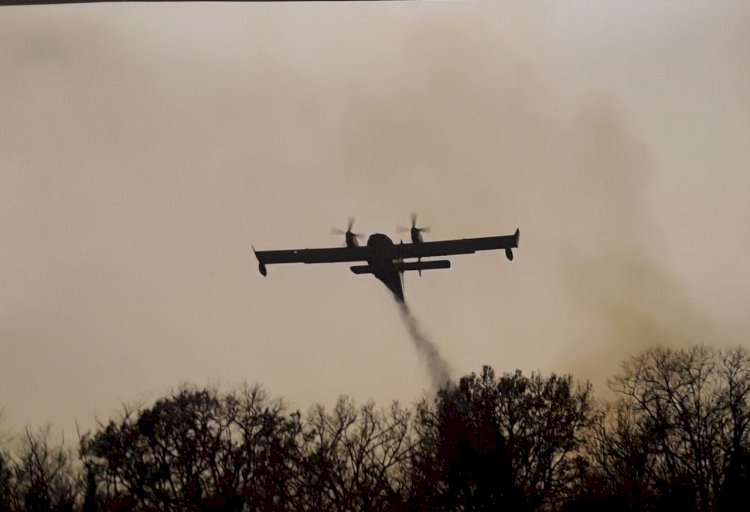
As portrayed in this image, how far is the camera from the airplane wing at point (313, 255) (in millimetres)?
38188

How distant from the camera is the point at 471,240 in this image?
37.4 meters

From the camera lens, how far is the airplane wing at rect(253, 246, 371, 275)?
3819 centimetres

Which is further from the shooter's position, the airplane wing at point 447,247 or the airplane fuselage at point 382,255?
the airplane fuselage at point 382,255

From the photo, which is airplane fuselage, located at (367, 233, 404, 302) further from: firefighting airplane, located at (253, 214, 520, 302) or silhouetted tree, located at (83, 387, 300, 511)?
silhouetted tree, located at (83, 387, 300, 511)

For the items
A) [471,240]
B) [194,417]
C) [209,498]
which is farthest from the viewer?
[471,240]

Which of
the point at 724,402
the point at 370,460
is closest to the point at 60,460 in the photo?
the point at 370,460

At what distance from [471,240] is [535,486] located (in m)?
12.3

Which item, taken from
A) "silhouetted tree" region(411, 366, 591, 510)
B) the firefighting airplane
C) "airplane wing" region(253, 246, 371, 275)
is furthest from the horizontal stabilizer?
"silhouetted tree" region(411, 366, 591, 510)

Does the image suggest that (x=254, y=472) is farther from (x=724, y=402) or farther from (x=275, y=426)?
(x=724, y=402)

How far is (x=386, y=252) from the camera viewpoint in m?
37.7

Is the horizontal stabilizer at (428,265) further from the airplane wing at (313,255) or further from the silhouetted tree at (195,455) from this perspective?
the silhouetted tree at (195,455)

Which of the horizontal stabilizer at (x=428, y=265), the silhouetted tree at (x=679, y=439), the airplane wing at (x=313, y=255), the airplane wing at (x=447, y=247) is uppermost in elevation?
the airplane wing at (x=313, y=255)

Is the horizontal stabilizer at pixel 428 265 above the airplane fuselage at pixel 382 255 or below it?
below

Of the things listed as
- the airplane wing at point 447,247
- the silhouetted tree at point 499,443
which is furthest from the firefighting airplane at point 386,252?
the silhouetted tree at point 499,443
